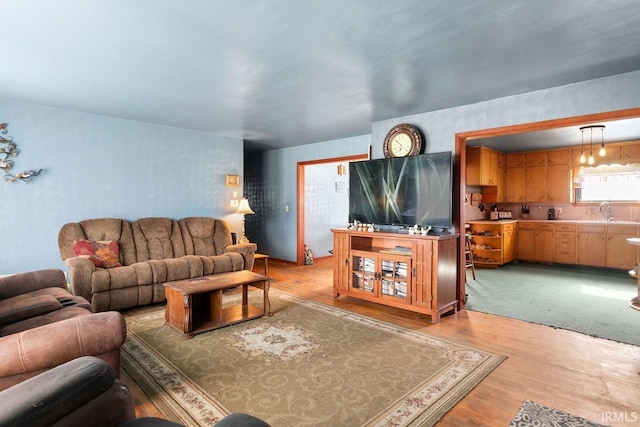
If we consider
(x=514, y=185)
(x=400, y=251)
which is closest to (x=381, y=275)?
(x=400, y=251)

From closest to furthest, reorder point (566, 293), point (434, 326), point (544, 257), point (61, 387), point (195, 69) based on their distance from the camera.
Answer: point (61, 387)
point (195, 69)
point (434, 326)
point (566, 293)
point (544, 257)

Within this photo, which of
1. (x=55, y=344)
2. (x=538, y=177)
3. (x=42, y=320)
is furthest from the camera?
(x=538, y=177)

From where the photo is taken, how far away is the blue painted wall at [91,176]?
3.98 metres

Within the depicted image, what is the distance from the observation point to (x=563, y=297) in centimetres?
445

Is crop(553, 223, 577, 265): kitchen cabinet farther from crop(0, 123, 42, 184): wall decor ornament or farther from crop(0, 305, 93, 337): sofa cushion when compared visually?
crop(0, 123, 42, 184): wall decor ornament

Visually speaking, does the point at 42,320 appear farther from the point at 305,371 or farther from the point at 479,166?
the point at 479,166

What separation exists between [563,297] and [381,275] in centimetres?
258

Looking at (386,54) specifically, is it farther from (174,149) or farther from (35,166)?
(35,166)

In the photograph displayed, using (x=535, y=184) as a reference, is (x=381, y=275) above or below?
below

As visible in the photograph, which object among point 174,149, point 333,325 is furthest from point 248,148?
point 333,325

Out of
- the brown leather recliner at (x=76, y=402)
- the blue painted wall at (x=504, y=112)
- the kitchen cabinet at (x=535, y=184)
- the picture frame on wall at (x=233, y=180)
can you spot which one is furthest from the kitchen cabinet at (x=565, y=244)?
the brown leather recliner at (x=76, y=402)

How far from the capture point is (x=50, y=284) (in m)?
3.07

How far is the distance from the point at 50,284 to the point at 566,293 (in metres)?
6.10

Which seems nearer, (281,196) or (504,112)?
(504,112)
